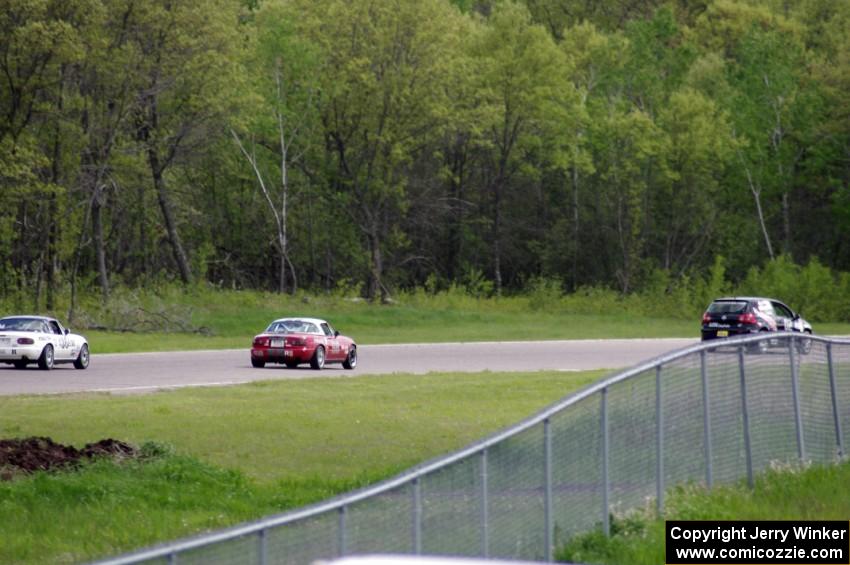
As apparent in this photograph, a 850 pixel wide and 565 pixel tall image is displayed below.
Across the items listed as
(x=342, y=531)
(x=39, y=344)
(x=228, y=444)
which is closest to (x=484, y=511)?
(x=342, y=531)

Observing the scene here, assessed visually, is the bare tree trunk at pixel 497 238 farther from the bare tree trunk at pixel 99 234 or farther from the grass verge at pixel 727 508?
the grass verge at pixel 727 508

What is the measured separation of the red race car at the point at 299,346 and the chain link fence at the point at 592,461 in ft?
64.1

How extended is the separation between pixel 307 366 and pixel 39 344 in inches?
285

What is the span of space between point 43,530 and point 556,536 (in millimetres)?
5564

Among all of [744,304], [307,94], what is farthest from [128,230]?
[744,304]

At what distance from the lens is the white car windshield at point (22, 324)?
3506 centimetres

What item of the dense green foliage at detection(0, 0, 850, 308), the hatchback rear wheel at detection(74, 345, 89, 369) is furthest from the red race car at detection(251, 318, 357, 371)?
the dense green foliage at detection(0, 0, 850, 308)

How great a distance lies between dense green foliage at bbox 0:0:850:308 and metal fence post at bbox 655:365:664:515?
40.7 meters

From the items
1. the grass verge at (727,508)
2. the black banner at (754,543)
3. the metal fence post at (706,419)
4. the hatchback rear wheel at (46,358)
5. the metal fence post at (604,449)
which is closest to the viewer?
the black banner at (754,543)

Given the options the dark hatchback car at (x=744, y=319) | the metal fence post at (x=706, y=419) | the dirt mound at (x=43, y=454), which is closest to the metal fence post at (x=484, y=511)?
the metal fence post at (x=706, y=419)

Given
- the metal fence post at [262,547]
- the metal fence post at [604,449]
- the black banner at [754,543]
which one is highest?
the metal fence post at [604,449]

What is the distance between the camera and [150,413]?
937 inches

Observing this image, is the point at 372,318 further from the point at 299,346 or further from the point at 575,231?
the point at 575,231

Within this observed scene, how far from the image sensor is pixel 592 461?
12.9 m
